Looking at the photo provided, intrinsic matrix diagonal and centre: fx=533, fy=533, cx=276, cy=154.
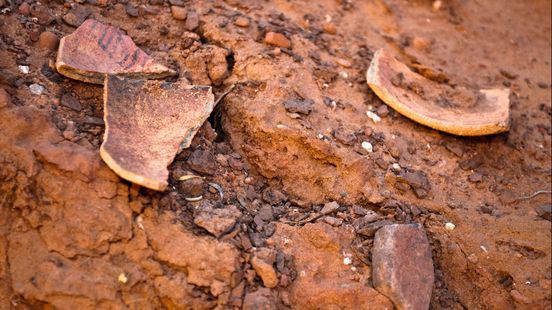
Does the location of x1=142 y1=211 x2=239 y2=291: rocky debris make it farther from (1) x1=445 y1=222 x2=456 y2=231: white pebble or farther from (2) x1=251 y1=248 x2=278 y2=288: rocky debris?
(1) x1=445 y1=222 x2=456 y2=231: white pebble

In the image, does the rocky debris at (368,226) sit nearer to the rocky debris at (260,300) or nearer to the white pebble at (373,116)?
the rocky debris at (260,300)

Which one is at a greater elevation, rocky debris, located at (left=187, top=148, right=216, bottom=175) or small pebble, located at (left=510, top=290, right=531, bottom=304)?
rocky debris, located at (left=187, top=148, right=216, bottom=175)

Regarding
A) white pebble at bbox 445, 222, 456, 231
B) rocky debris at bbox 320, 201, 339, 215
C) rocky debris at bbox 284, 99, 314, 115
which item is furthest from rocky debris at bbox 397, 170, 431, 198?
rocky debris at bbox 284, 99, 314, 115

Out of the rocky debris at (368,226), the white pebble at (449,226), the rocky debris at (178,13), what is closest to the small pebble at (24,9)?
the rocky debris at (178,13)

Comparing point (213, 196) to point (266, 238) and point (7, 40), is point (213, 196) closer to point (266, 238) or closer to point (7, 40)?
point (266, 238)

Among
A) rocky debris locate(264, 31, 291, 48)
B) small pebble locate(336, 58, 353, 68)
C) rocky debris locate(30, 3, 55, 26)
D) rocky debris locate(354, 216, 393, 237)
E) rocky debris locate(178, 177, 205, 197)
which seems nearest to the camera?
rocky debris locate(178, 177, 205, 197)

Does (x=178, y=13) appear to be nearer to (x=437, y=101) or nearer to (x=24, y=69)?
(x=24, y=69)

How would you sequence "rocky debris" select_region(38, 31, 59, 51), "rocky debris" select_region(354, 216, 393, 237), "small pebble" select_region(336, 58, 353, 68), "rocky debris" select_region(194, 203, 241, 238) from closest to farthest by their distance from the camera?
"rocky debris" select_region(194, 203, 241, 238) < "rocky debris" select_region(354, 216, 393, 237) < "rocky debris" select_region(38, 31, 59, 51) < "small pebble" select_region(336, 58, 353, 68)
